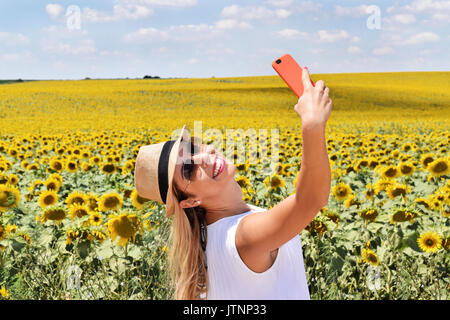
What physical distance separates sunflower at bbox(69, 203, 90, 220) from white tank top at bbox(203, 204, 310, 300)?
172 cm

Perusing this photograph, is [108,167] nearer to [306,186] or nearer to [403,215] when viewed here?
[403,215]

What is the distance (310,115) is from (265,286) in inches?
27.2

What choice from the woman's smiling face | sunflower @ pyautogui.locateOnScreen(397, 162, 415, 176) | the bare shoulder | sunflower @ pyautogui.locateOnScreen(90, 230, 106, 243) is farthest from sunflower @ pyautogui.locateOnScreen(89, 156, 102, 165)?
the bare shoulder

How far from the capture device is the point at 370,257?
3.03 meters

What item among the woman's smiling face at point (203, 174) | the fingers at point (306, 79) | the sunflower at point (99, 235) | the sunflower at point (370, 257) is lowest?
the sunflower at point (370, 257)

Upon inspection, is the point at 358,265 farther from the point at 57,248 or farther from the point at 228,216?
the point at 57,248

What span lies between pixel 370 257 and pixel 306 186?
201cm

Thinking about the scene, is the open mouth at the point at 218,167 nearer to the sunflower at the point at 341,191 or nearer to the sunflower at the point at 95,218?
the sunflower at the point at 95,218

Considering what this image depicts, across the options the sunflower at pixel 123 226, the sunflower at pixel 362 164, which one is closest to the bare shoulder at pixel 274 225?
the sunflower at pixel 123 226

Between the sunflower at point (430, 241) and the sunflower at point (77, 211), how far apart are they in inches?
89.0

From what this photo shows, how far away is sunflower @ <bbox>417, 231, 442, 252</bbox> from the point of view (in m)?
2.99

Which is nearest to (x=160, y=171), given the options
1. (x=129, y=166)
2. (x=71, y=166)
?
(x=129, y=166)

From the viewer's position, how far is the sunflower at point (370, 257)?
3.01 m
